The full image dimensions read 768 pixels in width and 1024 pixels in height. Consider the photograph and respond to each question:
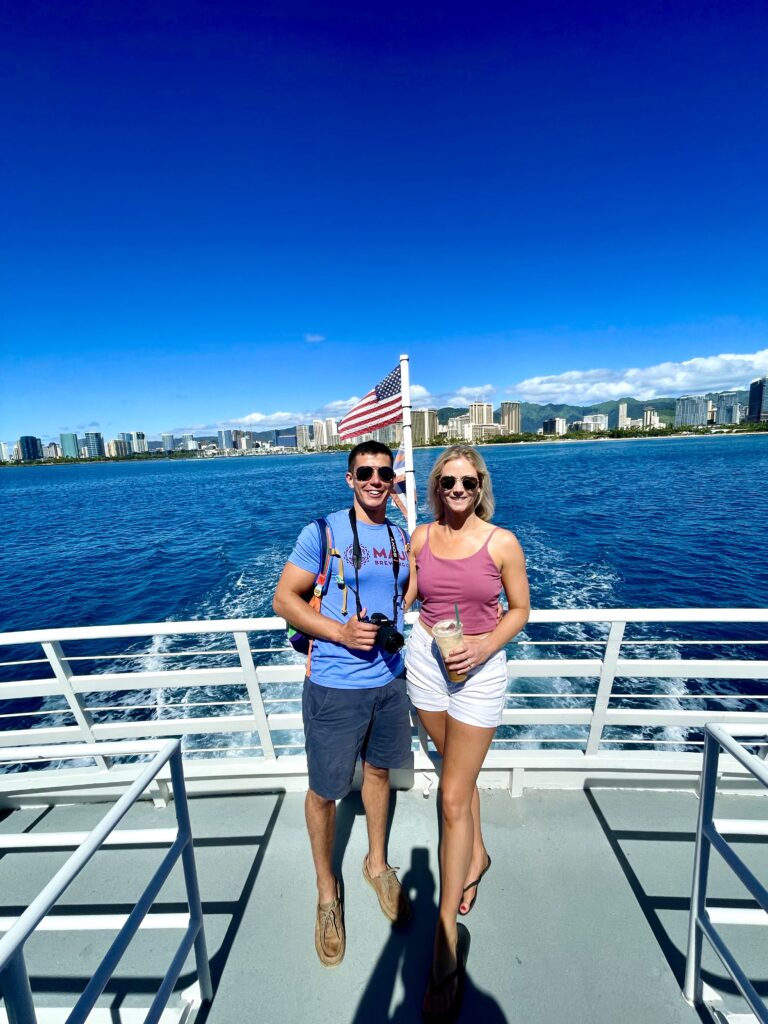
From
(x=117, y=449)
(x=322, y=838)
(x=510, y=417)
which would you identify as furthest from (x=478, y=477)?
(x=117, y=449)

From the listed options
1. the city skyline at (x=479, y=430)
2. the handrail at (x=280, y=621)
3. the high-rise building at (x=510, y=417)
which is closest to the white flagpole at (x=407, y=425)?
the handrail at (x=280, y=621)

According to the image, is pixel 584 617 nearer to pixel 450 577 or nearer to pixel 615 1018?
pixel 450 577

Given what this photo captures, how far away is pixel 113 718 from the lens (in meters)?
5.71

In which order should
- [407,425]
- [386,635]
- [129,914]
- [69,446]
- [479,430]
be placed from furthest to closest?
[69,446] < [479,430] < [407,425] < [386,635] < [129,914]

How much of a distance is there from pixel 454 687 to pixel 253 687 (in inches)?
47.5

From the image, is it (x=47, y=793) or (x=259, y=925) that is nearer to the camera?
(x=259, y=925)

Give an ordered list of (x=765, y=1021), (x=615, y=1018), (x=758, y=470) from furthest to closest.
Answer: (x=758, y=470), (x=615, y=1018), (x=765, y=1021)

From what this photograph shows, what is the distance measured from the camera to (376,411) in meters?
4.11

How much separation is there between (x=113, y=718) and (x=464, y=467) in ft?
19.6

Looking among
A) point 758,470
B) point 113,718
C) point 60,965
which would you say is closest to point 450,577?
→ point 60,965

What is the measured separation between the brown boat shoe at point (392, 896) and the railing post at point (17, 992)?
153cm

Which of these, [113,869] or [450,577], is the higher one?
[450,577]

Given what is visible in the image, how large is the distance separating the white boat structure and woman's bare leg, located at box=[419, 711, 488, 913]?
0.37ft

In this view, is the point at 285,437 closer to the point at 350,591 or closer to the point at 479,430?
the point at 479,430
